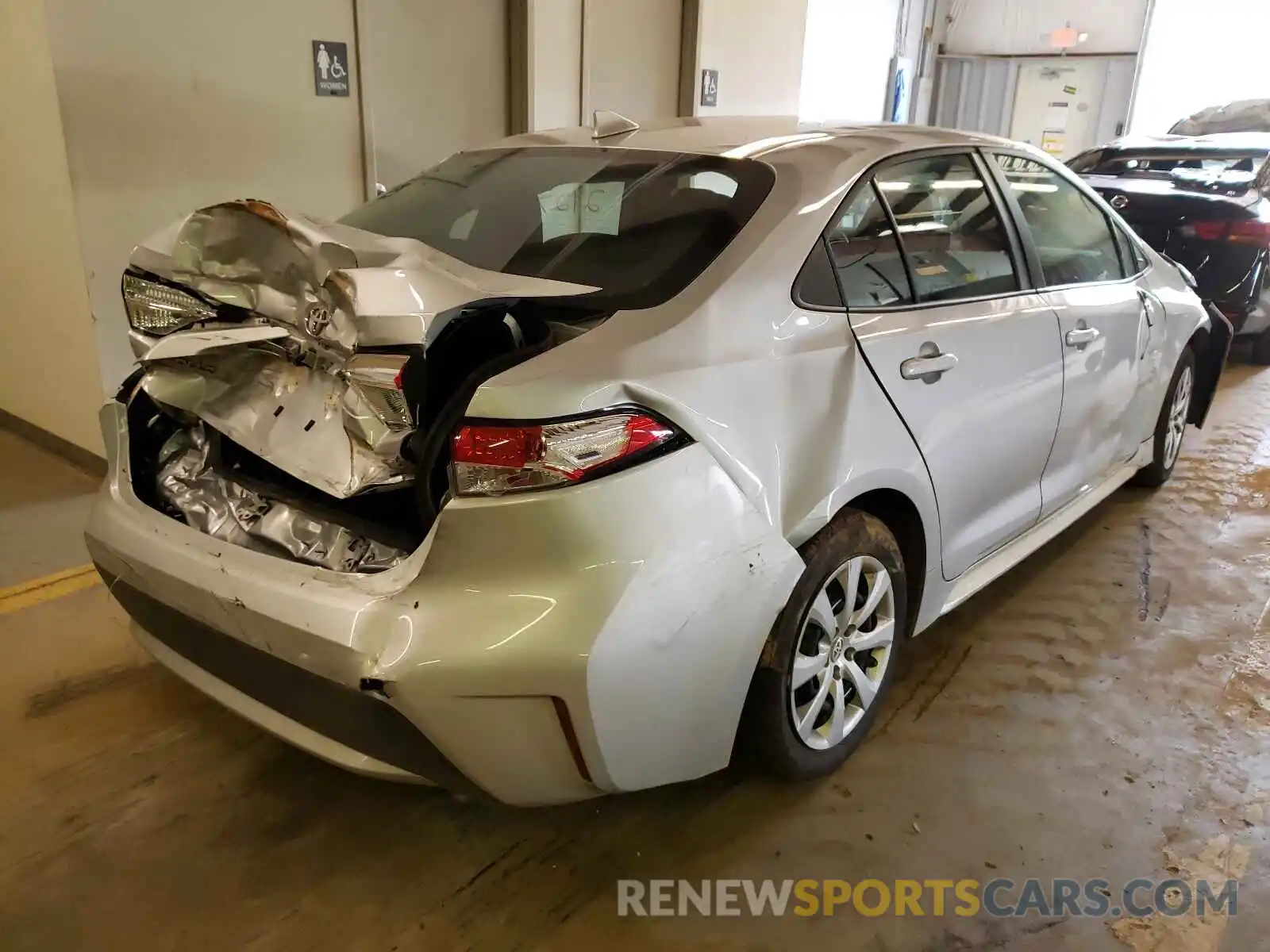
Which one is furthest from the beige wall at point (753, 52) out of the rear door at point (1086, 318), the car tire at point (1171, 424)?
the rear door at point (1086, 318)

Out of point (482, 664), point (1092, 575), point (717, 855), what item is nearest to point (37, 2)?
point (482, 664)

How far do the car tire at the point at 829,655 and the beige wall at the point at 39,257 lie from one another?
2967mm

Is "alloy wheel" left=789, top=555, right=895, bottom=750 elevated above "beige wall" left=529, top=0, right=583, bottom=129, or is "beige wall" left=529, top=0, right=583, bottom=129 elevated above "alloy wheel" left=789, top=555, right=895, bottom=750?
"beige wall" left=529, top=0, right=583, bottom=129

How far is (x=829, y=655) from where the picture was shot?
2.01m

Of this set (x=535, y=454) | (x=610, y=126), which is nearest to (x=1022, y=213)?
(x=610, y=126)

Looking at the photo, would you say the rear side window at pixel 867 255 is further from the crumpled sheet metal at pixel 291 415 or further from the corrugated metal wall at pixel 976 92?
the corrugated metal wall at pixel 976 92

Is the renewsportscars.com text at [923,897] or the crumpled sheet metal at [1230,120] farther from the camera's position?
the crumpled sheet metal at [1230,120]

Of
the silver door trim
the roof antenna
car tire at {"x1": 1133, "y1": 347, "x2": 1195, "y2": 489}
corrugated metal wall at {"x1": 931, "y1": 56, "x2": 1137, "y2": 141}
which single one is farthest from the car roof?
corrugated metal wall at {"x1": 931, "y1": 56, "x2": 1137, "y2": 141}

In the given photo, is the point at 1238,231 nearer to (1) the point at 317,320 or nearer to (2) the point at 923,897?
(2) the point at 923,897

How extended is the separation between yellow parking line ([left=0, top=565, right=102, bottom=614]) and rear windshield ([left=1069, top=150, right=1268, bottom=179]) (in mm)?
6731

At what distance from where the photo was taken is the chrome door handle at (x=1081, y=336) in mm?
2637

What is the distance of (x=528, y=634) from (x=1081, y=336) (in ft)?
6.59

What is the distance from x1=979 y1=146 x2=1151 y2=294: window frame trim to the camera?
2.57 metres

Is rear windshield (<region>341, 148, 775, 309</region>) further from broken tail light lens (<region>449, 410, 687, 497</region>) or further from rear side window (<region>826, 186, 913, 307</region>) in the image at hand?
broken tail light lens (<region>449, 410, 687, 497</region>)
